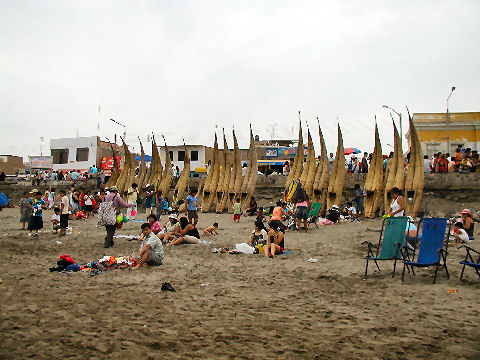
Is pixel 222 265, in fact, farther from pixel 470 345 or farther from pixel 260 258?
pixel 470 345

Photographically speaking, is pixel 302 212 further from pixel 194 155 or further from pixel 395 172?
pixel 194 155

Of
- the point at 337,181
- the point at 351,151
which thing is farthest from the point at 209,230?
the point at 351,151

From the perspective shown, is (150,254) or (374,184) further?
(374,184)

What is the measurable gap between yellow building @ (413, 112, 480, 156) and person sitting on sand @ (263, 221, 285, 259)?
87.1 ft

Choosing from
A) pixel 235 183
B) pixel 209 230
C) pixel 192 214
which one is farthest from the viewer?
pixel 235 183

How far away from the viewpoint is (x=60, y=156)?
176 ft

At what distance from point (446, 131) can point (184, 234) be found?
27775mm

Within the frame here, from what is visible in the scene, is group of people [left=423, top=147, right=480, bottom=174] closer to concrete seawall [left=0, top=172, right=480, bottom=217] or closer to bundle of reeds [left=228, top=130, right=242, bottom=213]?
concrete seawall [left=0, top=172, right=480, bottom=217]

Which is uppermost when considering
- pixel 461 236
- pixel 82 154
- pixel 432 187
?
pixel 82 154

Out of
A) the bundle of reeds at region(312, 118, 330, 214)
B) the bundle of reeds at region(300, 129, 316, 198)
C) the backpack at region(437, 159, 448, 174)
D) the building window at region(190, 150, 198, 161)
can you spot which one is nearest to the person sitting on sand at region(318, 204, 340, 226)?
the bundle of reeds at region(312, 118, 330, 214)

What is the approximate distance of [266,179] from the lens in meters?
25.1

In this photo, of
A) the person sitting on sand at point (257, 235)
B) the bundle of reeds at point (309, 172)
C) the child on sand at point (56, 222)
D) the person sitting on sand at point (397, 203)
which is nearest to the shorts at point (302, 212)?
the person sitting on sand at point (257, 235)

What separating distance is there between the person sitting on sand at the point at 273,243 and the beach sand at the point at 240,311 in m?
0.40

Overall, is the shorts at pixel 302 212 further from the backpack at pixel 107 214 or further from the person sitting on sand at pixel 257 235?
the backpack at pixel 107 214
